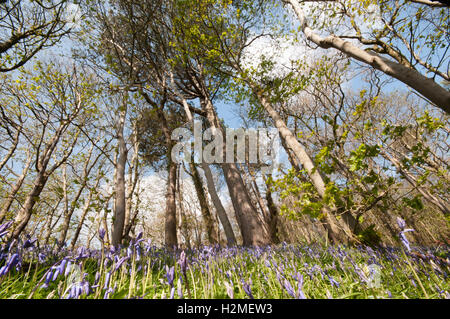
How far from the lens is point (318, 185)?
407 cm

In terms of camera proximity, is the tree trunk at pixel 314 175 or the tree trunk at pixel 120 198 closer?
the tree trunk at pixel 314 175

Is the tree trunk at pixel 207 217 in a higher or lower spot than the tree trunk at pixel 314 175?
higher

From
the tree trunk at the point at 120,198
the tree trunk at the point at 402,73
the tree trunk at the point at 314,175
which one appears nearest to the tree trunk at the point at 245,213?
the tree trunk at the point at 314,175

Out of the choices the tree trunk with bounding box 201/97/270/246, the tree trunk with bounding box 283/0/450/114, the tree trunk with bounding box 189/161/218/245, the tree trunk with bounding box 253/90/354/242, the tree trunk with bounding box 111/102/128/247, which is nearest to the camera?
the tree trunk with bounding box 283/0/450/114

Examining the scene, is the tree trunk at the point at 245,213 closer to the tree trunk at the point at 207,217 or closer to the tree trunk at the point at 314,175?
the tree trunk at the point at 314,175

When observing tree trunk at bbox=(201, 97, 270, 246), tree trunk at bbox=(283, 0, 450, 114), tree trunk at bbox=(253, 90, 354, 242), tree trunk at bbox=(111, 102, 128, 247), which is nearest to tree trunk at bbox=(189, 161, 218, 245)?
tree trunk at bbox=(201, 97, 270, 246)

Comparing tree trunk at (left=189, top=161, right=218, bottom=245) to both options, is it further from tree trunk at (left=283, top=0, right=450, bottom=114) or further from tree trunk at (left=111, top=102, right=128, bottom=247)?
tree trunk at (left=283, top=0, right=450, bottom=114)

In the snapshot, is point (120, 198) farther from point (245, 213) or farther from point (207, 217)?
point (207, 217)

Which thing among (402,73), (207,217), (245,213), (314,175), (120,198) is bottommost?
(314,175)

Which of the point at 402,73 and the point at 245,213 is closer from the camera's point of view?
the point at 402,73

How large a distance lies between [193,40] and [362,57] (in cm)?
588

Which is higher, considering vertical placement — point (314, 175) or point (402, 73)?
point (402, 73)

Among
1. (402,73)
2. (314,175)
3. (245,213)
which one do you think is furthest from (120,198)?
(402,73)
